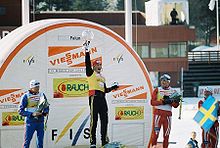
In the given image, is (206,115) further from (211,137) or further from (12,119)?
(12,119)

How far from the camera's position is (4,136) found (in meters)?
10.5

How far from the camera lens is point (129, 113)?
1134 cm

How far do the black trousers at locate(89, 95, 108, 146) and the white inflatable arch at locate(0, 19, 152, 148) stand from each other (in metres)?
0.91

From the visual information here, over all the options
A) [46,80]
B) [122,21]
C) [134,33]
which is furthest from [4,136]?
[122,21]

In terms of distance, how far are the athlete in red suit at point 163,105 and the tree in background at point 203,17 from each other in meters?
42.9

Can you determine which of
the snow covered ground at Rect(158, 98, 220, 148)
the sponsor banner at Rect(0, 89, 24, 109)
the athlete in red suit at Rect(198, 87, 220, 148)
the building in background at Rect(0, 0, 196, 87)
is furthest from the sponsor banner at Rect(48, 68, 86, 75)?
the building in background at Rect(0, 0, 196, 87)

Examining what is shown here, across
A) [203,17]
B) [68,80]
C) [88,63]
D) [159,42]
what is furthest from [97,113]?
[203,17]

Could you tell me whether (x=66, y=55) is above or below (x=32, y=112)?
above

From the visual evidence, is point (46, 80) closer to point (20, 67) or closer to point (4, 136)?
point (20, 67)

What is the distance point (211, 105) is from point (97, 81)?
192 centimetres

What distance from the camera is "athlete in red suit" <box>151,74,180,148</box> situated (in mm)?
10445

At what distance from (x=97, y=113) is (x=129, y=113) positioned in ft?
4.92

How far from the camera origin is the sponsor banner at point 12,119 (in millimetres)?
10531

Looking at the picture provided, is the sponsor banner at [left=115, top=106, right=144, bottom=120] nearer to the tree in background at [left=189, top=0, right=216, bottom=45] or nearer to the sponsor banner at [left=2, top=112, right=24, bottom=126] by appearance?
the sponsor banner at [left=2, top=112, right=24, bottom=126]
